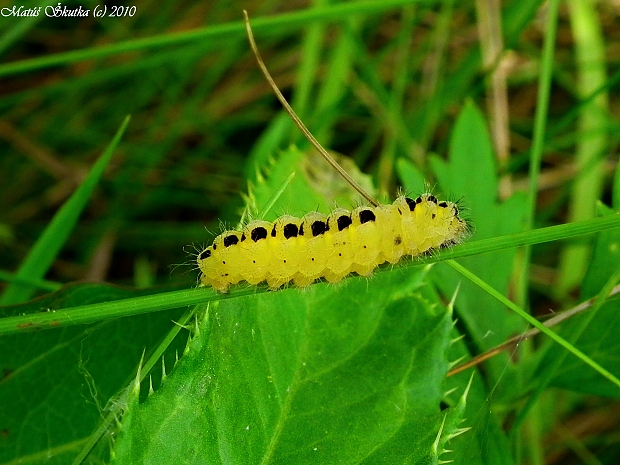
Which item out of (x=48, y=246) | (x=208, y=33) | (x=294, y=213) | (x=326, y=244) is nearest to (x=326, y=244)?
(x=326, y=244)

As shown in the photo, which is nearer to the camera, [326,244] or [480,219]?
[326,244]

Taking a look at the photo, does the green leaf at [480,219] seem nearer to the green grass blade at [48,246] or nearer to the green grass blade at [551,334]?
the green grass blade at [551,334]

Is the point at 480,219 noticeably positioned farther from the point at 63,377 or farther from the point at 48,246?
the point at 48,246

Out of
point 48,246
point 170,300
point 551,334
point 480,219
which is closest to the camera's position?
point 170,300

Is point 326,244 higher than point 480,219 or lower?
lower

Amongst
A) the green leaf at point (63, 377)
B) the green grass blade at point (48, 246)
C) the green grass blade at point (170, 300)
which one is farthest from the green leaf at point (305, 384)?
the green grass blade at point (48, 246)

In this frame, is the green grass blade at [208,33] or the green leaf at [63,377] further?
the green grass blade at [208,33]

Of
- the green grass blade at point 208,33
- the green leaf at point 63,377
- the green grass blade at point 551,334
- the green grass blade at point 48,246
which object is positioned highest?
the green grass blade at point 208,33
